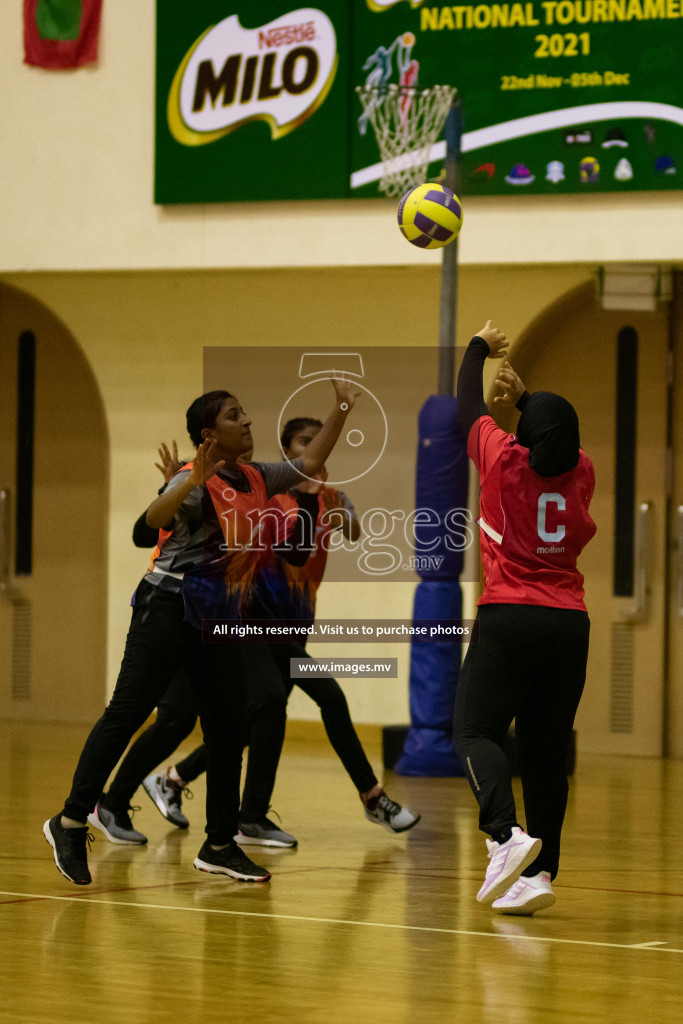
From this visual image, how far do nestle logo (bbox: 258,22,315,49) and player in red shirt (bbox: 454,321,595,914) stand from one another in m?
7.21

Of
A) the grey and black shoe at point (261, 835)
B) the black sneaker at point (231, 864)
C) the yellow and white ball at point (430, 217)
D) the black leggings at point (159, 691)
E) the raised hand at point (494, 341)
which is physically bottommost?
the grey and black shoe at point (261, 835)

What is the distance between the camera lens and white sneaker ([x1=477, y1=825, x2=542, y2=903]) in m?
4.99

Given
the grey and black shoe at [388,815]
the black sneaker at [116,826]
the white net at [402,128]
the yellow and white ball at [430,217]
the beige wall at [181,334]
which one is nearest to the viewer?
the black sneaker at [116,826]

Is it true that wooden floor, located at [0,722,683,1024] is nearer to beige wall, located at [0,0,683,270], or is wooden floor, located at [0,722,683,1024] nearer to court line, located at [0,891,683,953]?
court line, located at [0,891,683,953]

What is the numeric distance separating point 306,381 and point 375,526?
4.85 metres

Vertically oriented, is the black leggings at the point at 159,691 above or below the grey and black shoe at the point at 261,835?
above

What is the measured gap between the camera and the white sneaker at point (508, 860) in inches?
197

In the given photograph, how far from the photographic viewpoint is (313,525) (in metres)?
7.30

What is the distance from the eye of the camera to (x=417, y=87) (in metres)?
11.4

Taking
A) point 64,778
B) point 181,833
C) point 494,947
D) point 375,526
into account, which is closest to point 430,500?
point 375,526

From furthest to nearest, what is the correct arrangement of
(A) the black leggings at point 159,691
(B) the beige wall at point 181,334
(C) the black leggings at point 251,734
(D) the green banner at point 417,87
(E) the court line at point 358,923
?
(B) the beige wall at point 181,334 < (D) the green banner at point 417,87 < (C) the black leggings at point 251,734 < (A) the black leggings at point 159,691 < (E) the court line at point 358,923

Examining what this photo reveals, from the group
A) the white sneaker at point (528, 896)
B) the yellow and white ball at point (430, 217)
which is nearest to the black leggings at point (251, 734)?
the white sneaker at point (528, 896)

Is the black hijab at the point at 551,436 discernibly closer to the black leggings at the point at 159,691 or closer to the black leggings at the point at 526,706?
the black leggings at the point at 526,706

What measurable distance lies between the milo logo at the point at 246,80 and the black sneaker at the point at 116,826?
260 inches
